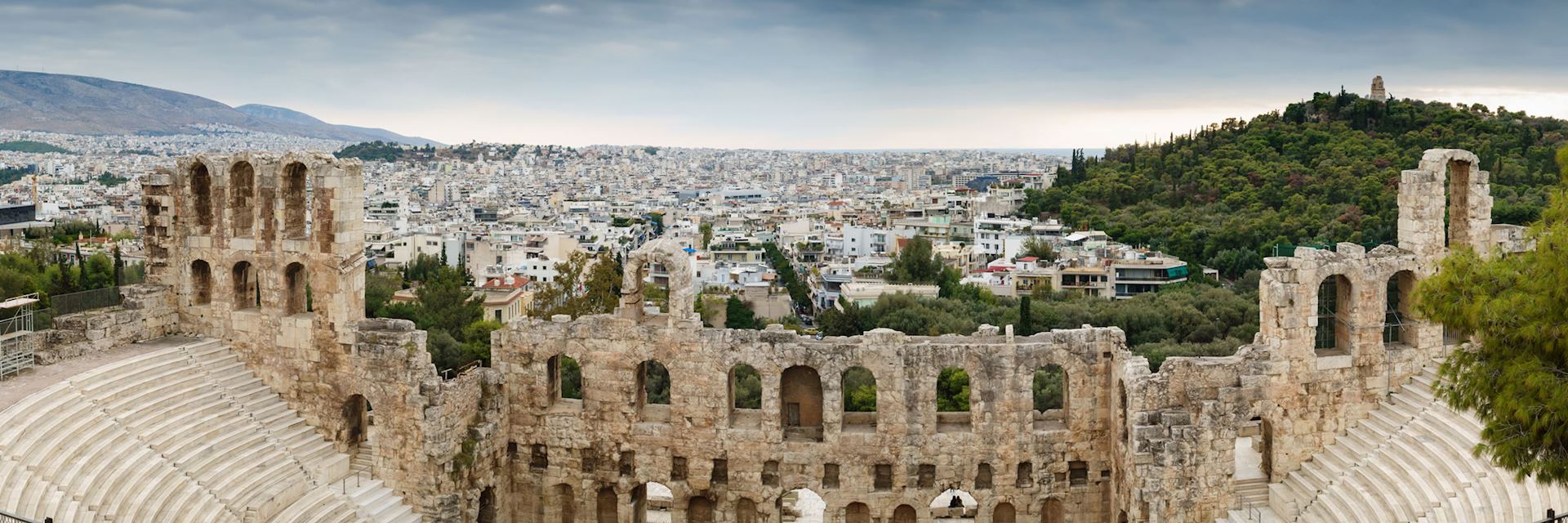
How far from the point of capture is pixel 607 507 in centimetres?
2975

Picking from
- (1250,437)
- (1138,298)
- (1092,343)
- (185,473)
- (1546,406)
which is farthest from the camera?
(1138,298)

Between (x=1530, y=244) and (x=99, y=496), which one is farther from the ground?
(x=1530, y=244)

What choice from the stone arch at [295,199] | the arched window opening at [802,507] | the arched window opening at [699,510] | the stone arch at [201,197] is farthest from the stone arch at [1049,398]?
the stone arch at [201,197]

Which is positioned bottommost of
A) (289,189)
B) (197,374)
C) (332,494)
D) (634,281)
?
(332,494)

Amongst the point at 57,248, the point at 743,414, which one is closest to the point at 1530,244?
the point at 743,414

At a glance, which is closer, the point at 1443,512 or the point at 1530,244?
the point at 1443,512

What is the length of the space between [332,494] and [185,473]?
3.03 meters

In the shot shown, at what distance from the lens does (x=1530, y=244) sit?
26672mm

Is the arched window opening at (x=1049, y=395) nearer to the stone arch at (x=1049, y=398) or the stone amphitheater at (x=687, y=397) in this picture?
the stone arch at (x=1049, y=398)

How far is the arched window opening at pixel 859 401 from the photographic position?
2891 centimetres

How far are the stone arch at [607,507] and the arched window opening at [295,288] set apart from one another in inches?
291

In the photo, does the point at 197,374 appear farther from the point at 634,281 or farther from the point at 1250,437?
the point at 1250,437

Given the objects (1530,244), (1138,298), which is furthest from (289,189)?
(1138,298)

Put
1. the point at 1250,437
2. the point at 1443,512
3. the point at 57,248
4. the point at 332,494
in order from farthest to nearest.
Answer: the point at 57,248
the point at 1250,437
the point at 332,494
the point at 1443,512
